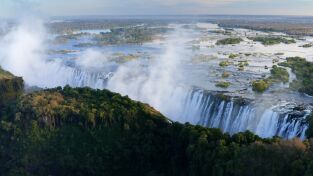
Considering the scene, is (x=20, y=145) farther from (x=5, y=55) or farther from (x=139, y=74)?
(x=5, y=55)

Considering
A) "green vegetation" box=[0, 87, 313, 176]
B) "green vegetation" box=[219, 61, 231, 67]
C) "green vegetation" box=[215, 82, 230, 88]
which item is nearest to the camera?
"green vegetation" box=[0, 87, 313, 176]

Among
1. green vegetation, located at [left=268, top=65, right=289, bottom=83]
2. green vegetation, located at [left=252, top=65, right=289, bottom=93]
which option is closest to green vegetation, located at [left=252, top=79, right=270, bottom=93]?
green vegetation, located at [left=252, top=65, right=289, bottom=93]

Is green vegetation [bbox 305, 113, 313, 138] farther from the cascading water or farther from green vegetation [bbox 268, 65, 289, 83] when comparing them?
green vegetation [bbox 268, 65, 289, 83]

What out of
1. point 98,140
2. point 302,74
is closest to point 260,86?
point 302,74

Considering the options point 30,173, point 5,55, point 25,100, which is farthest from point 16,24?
point 30,173

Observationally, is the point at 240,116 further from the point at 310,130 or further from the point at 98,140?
the point at 98,140

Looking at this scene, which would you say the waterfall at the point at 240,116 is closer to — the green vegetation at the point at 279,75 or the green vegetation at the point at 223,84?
the green vegetation at the point at 223,84
